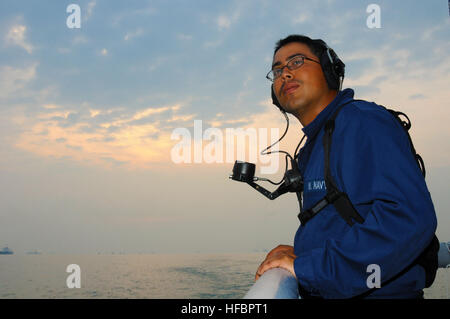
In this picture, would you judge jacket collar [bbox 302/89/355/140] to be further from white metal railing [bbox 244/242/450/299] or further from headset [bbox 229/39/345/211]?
white metal railing [bbox 244/242/450/299]

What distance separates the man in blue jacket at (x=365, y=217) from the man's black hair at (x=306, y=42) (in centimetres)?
80

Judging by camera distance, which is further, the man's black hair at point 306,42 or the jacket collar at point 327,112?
the man's black hair at point 306,42

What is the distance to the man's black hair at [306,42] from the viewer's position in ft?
9.26

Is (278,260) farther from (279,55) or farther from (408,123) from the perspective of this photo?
(279,55)

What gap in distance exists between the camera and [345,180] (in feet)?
5.71

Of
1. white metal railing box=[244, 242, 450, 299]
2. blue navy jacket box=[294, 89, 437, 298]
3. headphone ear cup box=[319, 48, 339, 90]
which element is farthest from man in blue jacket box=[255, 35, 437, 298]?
headphone ear cup box=[319, 48, 339, 90]

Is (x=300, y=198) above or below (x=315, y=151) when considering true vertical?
below

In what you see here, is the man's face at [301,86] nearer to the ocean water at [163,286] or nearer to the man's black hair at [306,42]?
the man's black hair at [306,42]

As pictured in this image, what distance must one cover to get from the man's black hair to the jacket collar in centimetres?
72

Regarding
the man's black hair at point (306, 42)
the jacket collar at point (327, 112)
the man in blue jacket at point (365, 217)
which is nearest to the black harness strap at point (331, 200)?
the man in blue jacket at point (365, 217)

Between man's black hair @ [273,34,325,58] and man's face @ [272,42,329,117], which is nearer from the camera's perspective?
man's face @ [272,42,329,117]

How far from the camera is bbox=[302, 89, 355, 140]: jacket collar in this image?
87.1 inches
